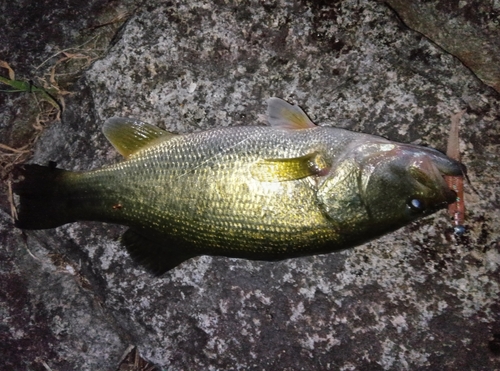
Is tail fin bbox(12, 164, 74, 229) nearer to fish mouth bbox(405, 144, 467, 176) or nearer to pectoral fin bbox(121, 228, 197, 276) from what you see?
pectoral fin bbox(121, 228, 197, 276)

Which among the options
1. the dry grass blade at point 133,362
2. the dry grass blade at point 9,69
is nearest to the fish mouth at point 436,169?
the dry grass blade at point 133,362

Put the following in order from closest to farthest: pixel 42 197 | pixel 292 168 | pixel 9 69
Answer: pixel 292 168 → pixel 42 197 → pixel 9 69

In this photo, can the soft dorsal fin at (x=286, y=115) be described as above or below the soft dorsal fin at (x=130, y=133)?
above

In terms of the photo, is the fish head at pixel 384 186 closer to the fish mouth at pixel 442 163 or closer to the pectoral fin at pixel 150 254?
the fish mouth at pixel 442 163

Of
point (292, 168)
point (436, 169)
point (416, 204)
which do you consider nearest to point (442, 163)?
point (436, 169)

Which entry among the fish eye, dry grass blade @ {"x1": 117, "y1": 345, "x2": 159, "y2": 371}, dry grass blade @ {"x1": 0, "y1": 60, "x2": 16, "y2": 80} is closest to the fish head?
the fish eye

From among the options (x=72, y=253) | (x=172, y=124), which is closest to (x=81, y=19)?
(x=172, y=124)

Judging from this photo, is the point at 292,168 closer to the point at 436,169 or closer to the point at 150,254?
the point at 436,169
